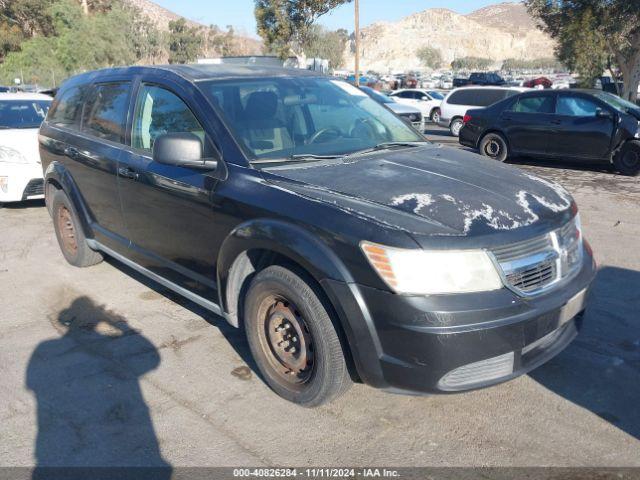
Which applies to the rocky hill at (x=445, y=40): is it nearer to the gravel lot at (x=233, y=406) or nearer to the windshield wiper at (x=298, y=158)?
the gravel lot at (x=233, y=406)

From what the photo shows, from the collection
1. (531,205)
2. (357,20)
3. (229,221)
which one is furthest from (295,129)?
(357,20)

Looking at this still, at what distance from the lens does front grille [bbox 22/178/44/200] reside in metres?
7.99

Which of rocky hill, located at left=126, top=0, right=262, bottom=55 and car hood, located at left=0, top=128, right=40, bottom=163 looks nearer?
car hood, located at left=0, top=128, right=40, bottom=163

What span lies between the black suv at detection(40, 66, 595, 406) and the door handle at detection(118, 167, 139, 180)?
0.02m

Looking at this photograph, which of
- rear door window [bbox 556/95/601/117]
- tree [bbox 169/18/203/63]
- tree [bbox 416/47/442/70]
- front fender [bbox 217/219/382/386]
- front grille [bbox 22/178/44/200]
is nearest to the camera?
front fender [bbox 217/219/382/386]

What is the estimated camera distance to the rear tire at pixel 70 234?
18.4ft

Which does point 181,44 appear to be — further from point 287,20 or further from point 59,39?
point 287,20

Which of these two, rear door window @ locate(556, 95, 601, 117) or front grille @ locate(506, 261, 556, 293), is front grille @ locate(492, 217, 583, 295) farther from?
rear door window @ locate(556, 95, 601, 117)

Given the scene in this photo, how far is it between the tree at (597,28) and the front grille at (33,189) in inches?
713

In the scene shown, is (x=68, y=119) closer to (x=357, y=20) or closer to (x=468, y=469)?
(x=468, y=469)

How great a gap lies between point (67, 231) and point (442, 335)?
174 inches

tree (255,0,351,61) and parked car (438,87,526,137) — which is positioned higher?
tree (255,0,351,61)

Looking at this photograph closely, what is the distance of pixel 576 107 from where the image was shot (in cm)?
1148

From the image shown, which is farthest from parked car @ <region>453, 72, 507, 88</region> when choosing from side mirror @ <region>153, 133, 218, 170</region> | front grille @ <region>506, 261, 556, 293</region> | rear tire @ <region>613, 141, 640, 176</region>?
front grille @ <region>506, 261, 556, 293</region>
